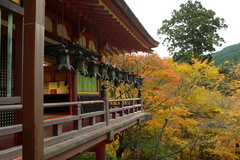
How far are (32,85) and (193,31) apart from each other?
26.5 metres

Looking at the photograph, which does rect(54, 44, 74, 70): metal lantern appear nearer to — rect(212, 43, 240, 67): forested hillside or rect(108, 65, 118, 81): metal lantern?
rect(108, 65, 118, 81): metal lantern

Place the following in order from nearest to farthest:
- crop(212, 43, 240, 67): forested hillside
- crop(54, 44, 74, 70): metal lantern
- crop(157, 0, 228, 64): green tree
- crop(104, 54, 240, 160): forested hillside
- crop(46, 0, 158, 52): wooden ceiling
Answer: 1. crop(54, 44, 74, 70): metal lantern
2. crop(46, 0, 158, 52): wooden ceiling
3. crop(104, 54, 240, 160): forested hillside
4. crop(157, 0, 228, 64): green tree
5. crop(212, 43, 240, 67): forested hillside

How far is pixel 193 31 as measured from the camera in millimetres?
24891

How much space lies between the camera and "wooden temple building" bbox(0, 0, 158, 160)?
1668 millimetres

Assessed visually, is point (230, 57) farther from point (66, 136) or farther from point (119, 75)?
point (66, 136)

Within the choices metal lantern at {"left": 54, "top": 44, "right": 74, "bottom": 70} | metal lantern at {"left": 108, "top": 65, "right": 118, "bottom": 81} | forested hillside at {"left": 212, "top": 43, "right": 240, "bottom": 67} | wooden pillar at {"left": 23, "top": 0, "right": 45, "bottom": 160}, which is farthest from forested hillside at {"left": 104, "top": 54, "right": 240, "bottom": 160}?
forested hillside at {"left": 212, "top": 43, "right": 240, "bottom": 67}

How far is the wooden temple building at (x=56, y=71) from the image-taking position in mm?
1668

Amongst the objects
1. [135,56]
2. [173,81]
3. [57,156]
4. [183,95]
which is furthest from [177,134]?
[57,156]

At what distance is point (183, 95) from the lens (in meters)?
14.6

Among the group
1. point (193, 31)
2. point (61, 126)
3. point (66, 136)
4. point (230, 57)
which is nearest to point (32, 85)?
point (61, 126)

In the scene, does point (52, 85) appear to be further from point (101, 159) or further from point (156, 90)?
point (156, 90)

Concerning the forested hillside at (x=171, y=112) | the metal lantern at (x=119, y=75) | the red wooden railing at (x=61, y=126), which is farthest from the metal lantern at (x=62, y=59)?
the forested hillside at (x=171, y=112)

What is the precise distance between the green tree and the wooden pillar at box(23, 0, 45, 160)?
23225 mm

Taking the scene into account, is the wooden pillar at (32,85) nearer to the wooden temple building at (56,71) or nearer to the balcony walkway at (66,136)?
the wooden temple building at (56,71)
